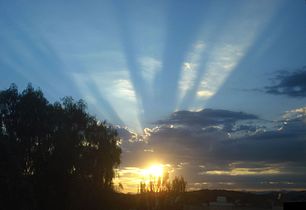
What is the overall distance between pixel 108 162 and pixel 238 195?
53.8 m

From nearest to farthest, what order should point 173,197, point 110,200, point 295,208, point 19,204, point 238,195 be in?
1. point 295,208
2. point 19,204
3. point 110,200
4. point 173,197
5. point 238,195

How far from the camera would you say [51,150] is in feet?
158

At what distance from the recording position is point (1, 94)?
160ft

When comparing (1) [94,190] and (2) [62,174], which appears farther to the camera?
(1) [94,190]

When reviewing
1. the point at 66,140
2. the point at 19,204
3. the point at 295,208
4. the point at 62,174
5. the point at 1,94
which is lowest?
the point at 295,208

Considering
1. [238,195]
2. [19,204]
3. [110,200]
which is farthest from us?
[238,195]

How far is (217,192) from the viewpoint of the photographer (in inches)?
4070

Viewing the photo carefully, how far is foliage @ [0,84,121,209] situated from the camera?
156 feet

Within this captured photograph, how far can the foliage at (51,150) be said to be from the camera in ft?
156

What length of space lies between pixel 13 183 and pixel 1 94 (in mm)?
10249

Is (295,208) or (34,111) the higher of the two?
(34,111)

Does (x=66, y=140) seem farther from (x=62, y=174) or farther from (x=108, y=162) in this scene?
(x=108, y=162)

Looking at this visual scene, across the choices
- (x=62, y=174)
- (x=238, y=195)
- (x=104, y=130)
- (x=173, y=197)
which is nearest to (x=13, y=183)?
(x=62, y=174)

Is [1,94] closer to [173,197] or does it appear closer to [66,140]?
[66,140]
